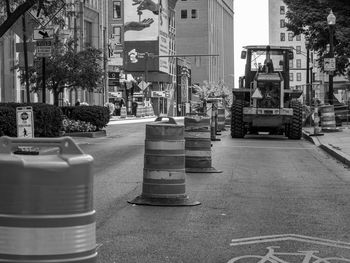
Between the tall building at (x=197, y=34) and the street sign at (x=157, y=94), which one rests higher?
the tall building at (x=197, y=34)

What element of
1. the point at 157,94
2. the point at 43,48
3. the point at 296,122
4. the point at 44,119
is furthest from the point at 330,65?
the point at 157,94

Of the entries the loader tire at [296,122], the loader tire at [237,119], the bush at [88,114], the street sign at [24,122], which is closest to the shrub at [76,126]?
the bush at [88,114]

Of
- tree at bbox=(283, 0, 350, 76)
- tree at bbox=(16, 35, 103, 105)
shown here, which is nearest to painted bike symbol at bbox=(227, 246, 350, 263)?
tree at bbox=(16, 35, 103, 105)

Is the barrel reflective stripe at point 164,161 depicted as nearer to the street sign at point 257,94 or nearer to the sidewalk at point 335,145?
the sidewalk at point 335,145

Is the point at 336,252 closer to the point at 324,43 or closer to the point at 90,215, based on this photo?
the point at 90,215

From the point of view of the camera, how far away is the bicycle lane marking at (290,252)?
5.80m

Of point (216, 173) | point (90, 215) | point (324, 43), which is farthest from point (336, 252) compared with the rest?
point (324, 43)

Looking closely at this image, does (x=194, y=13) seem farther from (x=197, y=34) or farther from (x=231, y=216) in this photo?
(x=231, y=216)

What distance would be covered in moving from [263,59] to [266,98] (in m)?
2.87

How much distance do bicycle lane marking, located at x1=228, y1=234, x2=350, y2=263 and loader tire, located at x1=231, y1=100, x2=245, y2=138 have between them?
16650mm

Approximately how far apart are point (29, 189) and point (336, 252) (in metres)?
4.01

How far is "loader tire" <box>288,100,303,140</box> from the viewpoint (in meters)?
23.0

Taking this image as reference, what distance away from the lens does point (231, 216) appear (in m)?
7.99

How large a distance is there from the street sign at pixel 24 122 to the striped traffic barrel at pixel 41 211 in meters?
10.4
